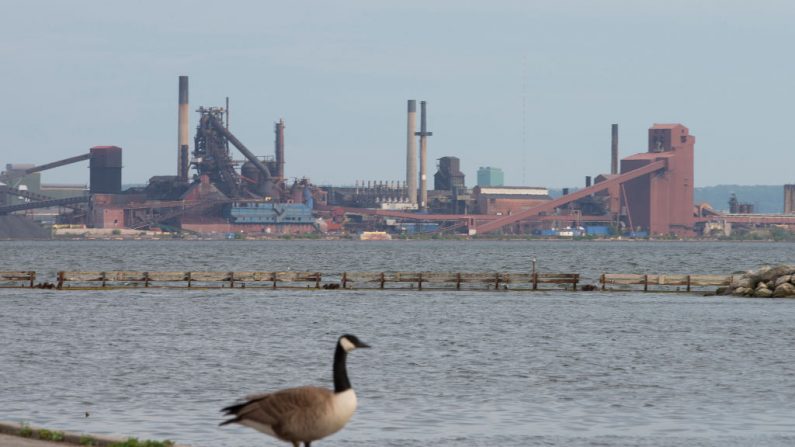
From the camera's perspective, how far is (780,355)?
4038 cm

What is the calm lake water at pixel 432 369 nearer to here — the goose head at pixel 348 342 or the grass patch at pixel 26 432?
the grass patch at pixel 26 432

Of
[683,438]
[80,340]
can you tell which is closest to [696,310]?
[80,340]

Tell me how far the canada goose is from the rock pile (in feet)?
205

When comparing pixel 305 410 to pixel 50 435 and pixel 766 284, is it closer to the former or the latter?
pixel 50 435

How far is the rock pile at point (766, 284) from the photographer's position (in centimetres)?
7356

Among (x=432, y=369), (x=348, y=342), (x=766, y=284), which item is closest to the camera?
(x=348, y=342)

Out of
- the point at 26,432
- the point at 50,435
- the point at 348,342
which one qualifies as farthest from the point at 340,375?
the point at 26,432

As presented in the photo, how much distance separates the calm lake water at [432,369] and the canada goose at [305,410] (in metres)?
7.79

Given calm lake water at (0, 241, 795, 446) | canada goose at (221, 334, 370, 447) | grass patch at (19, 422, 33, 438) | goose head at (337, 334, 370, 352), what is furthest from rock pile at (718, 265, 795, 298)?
canada goose at (221, 334, 370, 447)

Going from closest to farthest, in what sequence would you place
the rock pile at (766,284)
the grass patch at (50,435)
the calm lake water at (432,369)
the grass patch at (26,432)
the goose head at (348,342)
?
1. the goose head at (348,342)
2. the grass patch at (50,435)
3. the grass patch at (26,432)
4. the calm lake water at (432,369)
5. the rock pile at (766,284)

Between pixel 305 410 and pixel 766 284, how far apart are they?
64113 mm

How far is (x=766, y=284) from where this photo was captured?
245 feet

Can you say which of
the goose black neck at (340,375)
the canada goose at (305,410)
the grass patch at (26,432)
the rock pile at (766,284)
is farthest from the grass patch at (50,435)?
the rock pile at (766,284)

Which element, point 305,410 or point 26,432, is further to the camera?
point 26,432
